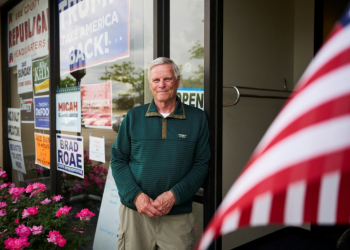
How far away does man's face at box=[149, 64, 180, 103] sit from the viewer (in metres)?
1.75

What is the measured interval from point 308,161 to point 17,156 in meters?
4.56

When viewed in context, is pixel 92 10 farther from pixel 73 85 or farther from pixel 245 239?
pixel 245 239

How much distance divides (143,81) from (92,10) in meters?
0.97

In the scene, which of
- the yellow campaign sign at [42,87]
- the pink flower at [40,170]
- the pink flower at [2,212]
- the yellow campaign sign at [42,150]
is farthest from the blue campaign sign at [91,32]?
the pink flower at [2,212]

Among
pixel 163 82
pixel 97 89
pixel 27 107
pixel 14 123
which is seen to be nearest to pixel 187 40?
pixel 163 82

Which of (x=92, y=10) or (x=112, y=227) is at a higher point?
(x=92, y=10)

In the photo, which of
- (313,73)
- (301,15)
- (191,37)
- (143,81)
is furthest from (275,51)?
(313,73)

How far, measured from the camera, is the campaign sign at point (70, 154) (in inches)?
120

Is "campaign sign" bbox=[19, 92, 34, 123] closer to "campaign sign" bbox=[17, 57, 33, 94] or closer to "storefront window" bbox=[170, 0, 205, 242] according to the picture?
Result: "campaign sign" bbox=[17, 57, 33, 94]

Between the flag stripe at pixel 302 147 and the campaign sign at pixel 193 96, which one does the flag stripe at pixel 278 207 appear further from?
the campaign sign at pixel 193 96

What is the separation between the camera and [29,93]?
158 inches

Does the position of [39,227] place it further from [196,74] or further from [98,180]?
[196,74]

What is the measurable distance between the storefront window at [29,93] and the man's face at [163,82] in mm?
2199

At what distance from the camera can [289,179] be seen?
0.42 metres
